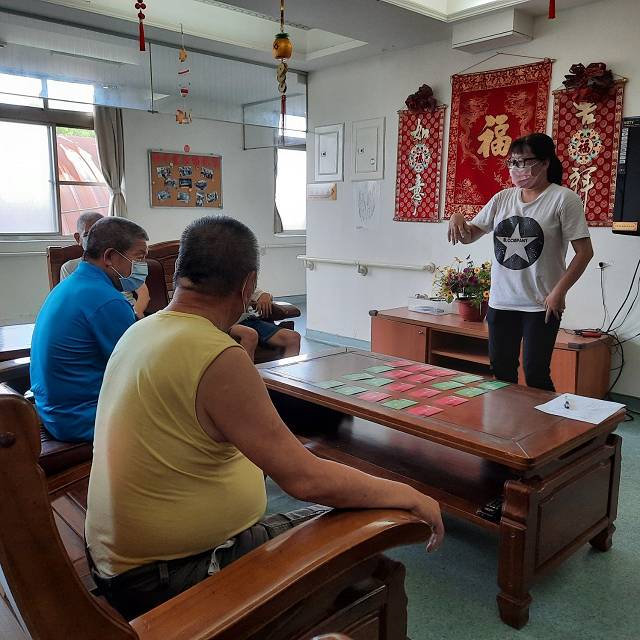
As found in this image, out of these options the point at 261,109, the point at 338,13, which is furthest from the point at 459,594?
the point at 261,109

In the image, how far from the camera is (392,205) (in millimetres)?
4840

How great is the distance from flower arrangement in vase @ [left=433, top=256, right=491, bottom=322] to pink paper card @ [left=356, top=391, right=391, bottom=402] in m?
2.02

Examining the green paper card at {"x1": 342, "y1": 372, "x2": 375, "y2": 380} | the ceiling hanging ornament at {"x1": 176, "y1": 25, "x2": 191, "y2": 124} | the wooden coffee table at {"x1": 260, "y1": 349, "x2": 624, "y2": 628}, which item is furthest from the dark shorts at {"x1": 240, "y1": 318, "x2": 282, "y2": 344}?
the ceiling hanging ornament at {"x1": 176, "y1": 25, "x2": 191, "y2": 124}

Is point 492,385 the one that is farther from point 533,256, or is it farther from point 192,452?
point 192,452

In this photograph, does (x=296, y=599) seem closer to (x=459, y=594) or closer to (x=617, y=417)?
(x=459, y=594)

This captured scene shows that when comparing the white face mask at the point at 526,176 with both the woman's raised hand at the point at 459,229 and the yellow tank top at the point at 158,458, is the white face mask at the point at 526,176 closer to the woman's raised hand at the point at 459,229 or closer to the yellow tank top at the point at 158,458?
the woman's raised hand at the point at 459,229

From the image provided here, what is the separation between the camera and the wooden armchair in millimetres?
684

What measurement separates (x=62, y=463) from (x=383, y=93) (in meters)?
3.99

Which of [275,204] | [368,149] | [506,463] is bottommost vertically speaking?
[506,463]

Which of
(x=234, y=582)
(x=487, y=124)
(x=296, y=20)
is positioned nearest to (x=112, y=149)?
(x=296, y=20)

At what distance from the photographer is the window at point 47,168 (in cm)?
575

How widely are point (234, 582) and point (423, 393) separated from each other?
1.34 m

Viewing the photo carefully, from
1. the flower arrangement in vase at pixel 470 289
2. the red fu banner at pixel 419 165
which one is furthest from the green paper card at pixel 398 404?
the red fu banner at pixel 419 165

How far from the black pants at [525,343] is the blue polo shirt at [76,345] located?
67.0 inches
